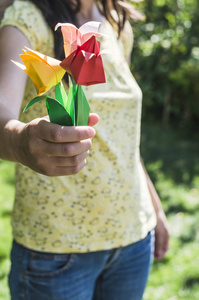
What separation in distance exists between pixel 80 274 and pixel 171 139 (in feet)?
14.9

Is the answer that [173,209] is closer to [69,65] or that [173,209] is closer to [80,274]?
[80,274]

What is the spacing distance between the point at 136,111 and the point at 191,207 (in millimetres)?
2372

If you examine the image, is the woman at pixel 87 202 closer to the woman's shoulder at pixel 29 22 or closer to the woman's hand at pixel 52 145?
the woman's shoulder at pixel 29 22

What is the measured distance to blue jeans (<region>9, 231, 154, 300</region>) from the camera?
1.07m

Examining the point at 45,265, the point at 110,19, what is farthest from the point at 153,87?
the point at 45,265

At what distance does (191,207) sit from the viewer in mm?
3385

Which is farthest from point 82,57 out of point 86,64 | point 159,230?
point 159,230

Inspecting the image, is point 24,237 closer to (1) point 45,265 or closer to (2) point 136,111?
(1) point 45,265

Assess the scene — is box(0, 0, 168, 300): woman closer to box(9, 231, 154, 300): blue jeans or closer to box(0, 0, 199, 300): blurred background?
box(9, 231, 154, 300): blue jeans

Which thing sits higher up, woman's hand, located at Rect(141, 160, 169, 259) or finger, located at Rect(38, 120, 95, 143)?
finger, located at Rect(38, 120, 95, 143)

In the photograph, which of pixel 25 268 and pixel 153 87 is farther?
pixel 153 87

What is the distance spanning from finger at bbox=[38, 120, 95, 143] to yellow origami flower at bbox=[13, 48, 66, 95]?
7cm

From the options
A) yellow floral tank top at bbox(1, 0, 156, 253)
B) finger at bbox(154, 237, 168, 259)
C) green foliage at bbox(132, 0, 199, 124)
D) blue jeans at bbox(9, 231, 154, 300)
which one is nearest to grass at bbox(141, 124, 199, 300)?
green foliage at bbox(132, 0, 199, 124)

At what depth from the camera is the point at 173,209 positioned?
3.33m
